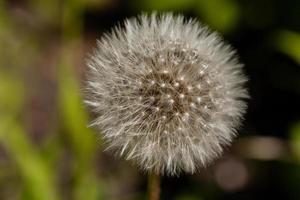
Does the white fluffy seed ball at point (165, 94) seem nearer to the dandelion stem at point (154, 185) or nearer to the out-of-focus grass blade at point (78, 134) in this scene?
the dandelion stem at point (154, 185)

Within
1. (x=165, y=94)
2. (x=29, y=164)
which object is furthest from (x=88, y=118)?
(x=165, y=94)

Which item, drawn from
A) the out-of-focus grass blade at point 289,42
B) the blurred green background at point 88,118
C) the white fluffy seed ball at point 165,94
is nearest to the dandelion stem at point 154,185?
the white fluffy seed ball at point 165,94

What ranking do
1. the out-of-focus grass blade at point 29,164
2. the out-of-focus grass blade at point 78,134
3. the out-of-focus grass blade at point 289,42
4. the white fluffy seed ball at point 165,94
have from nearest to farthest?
1. the white fluffy seed ball at point 165,94
2. the out-of-focus grass blade at point 29,164
3. the out-of-focus grass blade at point 78,134
4. the out-of-focus grass blade at point 289,42

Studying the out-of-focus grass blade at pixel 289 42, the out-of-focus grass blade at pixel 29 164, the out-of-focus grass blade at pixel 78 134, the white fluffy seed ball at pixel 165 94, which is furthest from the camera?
the out-of-focus grass blade at pixel 289 42

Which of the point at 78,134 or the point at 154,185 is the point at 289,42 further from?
the point at 154,185

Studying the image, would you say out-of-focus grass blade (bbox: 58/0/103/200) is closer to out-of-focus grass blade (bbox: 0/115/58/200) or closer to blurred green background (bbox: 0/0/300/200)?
blurred green background (bbox: 0/0/300/200)

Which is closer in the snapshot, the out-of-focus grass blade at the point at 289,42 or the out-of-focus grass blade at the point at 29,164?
the out-of-focus grass blade at the point at 29,164
